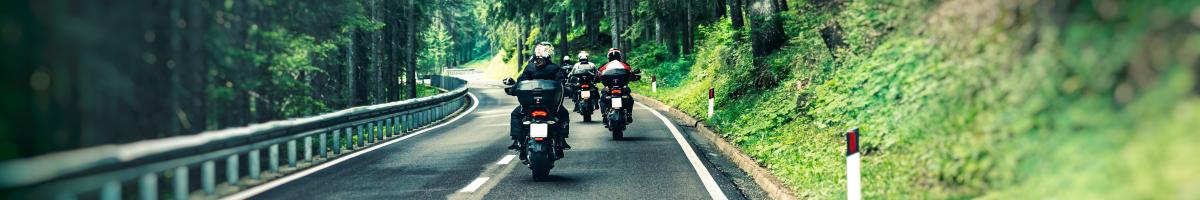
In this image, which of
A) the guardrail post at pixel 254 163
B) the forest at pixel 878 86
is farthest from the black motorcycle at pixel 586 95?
the guardrail post at pixel 254 163

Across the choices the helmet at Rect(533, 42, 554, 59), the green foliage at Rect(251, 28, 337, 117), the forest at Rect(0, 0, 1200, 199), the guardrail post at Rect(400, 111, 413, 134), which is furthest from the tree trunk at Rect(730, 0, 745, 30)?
the helmet at Rect(533, 42, 554, 59)

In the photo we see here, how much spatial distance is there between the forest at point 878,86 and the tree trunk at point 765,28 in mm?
1771

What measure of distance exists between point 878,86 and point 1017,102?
366cm

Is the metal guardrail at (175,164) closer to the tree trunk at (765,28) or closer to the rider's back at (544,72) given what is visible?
the rider's back at (544,72)

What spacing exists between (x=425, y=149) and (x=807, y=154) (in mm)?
6148

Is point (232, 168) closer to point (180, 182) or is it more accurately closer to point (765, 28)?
point (180, 182)

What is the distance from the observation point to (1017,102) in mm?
6227

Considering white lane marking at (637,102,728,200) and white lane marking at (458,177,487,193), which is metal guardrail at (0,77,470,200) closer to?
white lane marking at (458,177,487,193)

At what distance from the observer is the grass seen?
448 cm

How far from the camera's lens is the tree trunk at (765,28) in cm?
2216

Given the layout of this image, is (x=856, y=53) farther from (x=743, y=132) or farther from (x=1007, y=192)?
(x=1007, y=192)

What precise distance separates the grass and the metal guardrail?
5656 millimetres

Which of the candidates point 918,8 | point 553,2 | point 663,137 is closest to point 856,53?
point 918,8

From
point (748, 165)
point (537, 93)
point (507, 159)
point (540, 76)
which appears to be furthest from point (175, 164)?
point (748, 165)
